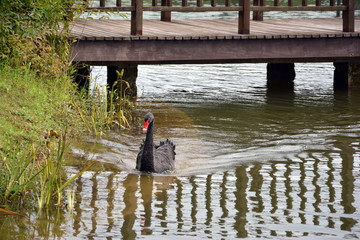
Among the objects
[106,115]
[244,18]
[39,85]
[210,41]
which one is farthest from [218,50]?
[39,85]

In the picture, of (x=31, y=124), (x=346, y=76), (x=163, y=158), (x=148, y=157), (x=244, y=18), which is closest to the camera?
(x=148, y=157)

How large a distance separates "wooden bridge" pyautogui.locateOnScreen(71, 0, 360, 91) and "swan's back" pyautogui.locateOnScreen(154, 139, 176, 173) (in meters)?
3.27

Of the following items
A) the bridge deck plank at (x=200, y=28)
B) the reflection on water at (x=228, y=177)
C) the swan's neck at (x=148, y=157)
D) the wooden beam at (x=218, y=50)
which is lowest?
the reflection on water at (x=228, y=177)

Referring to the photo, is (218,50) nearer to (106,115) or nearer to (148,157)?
(106,115)

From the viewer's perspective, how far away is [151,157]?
7.89 metres

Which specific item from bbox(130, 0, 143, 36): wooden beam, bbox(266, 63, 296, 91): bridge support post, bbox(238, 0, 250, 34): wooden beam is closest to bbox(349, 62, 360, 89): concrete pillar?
bbox(266, 63, 296, 91): bridge support post

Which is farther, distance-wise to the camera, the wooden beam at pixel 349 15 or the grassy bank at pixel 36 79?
the wooden beam at pixel 349 15

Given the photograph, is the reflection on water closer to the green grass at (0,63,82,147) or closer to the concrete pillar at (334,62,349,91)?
the green grass at (0,63,82,147)

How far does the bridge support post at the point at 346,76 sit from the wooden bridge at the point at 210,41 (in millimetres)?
755

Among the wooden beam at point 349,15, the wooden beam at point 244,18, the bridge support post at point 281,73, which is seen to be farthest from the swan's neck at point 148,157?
the bridge support post at point 281,73

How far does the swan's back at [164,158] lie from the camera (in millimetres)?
8047

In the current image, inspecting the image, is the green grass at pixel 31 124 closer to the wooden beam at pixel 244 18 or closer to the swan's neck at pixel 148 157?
the swan's neck at pixel 148 157

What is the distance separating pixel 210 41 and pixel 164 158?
14.7 ft

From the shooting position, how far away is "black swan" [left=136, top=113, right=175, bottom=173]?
25.9 ft
